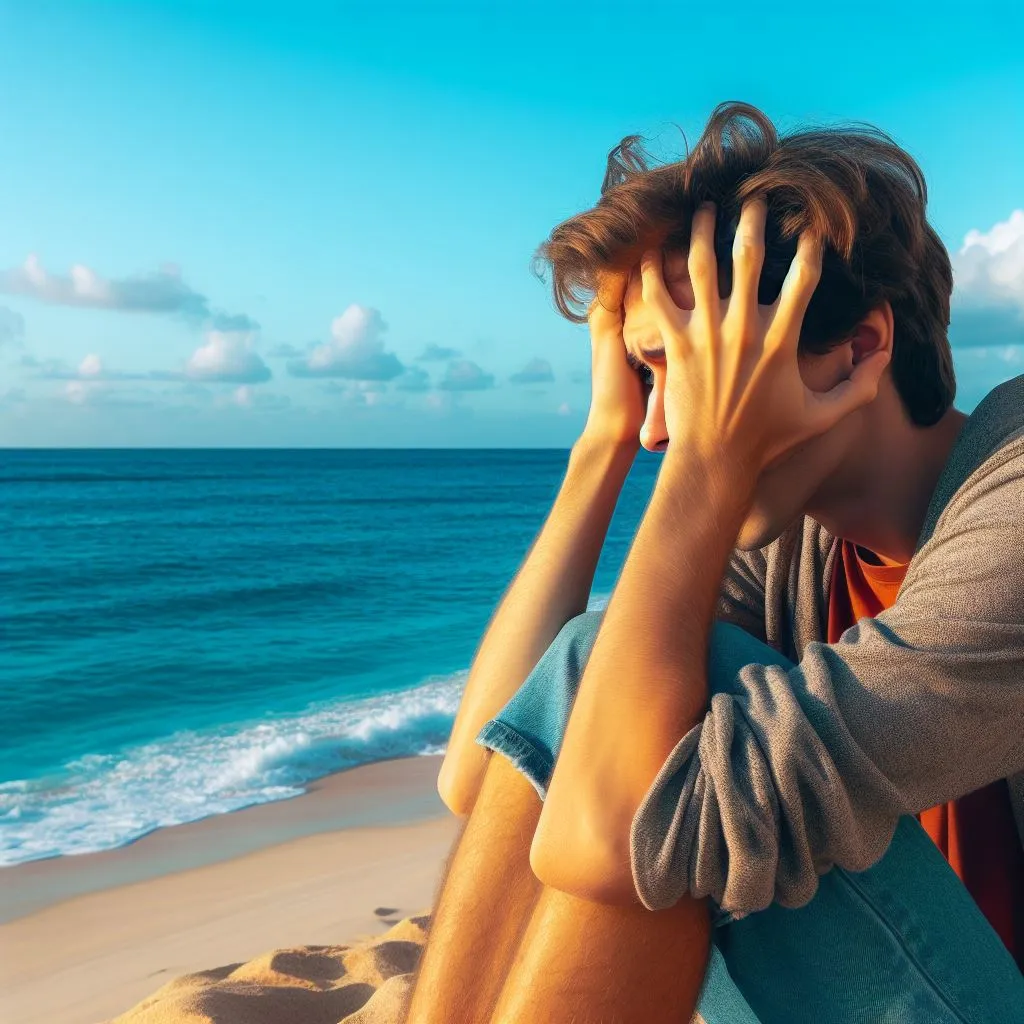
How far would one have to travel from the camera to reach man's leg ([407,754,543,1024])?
1.84 meters

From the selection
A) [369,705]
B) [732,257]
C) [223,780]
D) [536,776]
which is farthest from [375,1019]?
[369,705]

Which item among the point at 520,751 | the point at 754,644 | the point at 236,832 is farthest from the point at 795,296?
the point at 236,832

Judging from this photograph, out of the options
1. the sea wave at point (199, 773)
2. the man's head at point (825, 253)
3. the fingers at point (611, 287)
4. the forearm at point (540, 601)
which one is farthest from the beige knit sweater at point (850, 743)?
the sea wave at point (199, 773)

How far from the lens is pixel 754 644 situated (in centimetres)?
186

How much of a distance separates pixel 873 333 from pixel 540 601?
3.03ft

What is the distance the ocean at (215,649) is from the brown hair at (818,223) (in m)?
5.25

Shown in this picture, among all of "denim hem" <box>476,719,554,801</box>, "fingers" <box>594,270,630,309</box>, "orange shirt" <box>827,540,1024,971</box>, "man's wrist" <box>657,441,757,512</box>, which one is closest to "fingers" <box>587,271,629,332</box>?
"fingers" <box>594,270,630,309</box>

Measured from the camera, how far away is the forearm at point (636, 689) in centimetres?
157

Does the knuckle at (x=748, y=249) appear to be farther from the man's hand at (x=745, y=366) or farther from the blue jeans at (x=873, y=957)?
the blue jeans at (x=873, y=957)

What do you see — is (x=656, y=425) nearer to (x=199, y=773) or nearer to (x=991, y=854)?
(x=991, y=854)

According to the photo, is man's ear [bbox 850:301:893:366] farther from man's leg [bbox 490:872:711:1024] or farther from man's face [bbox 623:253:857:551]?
man's leg [bbox 490:872:711:1024]

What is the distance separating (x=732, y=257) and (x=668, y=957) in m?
1.35

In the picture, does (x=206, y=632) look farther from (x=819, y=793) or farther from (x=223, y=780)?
(x=819, y=793)

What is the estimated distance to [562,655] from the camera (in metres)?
1.90
